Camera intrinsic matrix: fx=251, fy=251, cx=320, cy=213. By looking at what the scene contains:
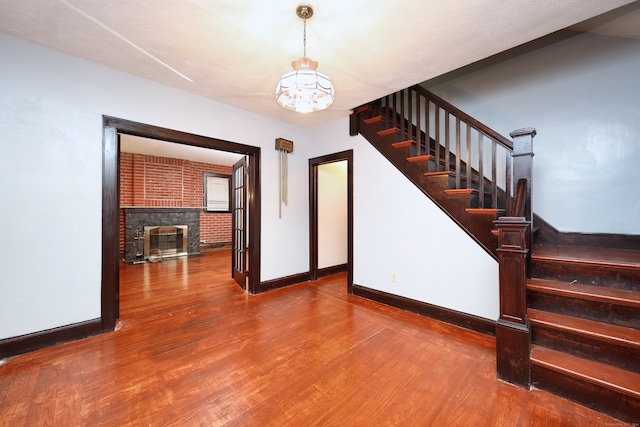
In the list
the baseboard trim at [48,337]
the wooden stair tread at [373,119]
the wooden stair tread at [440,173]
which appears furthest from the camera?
the wooden stair tread at [373,119]

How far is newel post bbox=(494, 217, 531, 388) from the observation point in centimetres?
167

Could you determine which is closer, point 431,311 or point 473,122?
point 473,122

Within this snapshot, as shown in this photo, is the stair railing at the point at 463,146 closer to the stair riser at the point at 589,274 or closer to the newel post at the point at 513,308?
the stair riser at the point at 589,274

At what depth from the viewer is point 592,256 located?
83.7 inches

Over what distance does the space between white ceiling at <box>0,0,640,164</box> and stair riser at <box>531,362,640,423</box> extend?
2.42 metres

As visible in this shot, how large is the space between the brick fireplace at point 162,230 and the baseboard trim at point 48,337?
13.3 ft

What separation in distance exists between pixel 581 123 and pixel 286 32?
10.4 ft

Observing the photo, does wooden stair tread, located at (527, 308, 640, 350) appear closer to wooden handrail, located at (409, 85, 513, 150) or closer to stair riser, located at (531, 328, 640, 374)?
stair riser, located at (531, 328, 640, 374)

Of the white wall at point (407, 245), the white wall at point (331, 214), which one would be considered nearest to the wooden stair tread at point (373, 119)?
the white wall at point (407, 245)

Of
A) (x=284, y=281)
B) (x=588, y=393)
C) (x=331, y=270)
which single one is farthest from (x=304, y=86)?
(x=331, y=270)

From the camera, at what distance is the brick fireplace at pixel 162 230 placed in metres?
5.96

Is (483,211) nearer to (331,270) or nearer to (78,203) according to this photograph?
(331,270)

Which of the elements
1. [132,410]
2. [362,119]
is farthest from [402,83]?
[132,410]

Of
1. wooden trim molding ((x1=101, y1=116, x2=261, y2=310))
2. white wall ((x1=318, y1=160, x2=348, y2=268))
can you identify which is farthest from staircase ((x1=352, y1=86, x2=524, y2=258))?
wooden trim molding ((x1=101, y1=116, x2=261, y2=310))
